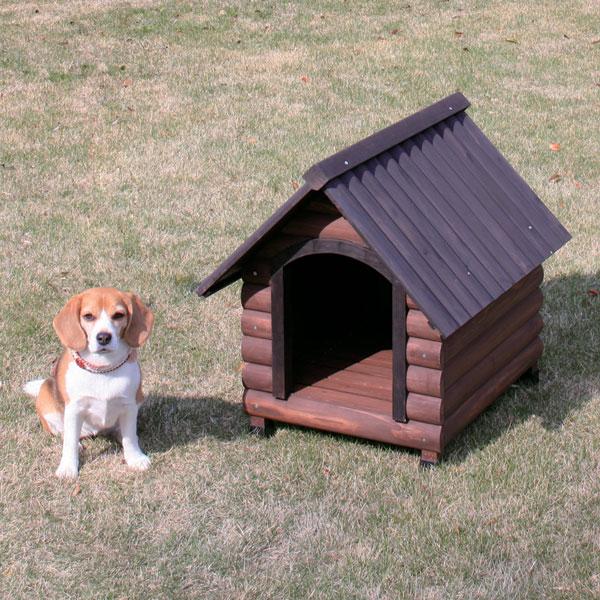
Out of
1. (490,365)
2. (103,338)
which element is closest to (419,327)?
(490,365)

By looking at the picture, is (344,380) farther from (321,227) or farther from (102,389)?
(102,389)

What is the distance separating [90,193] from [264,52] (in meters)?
4.63

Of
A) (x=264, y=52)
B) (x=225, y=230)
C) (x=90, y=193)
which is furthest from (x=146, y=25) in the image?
(x=225, y=230)

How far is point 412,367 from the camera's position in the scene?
5633 millimetres

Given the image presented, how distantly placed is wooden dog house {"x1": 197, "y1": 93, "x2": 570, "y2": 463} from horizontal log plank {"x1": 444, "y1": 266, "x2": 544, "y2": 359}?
11 mm

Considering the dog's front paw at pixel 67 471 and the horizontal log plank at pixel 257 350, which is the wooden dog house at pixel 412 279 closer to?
the horizontal log plank at pixel 257 350

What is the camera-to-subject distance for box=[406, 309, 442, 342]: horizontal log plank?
5491mm

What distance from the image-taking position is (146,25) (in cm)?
1495

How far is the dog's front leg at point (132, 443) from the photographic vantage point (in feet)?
19.0

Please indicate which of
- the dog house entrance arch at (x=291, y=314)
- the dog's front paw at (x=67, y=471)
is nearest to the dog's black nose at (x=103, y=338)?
the dog's front paw at (x=67, y=471)

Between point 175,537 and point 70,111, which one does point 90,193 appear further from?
point 175,537

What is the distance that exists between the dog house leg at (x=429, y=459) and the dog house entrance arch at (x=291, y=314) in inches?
8.3

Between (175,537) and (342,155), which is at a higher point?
(342,155)

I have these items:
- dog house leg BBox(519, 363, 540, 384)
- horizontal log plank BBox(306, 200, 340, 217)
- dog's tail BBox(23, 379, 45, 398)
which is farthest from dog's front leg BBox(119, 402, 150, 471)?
dog house leg BBox(519, 363, 540, 384)
